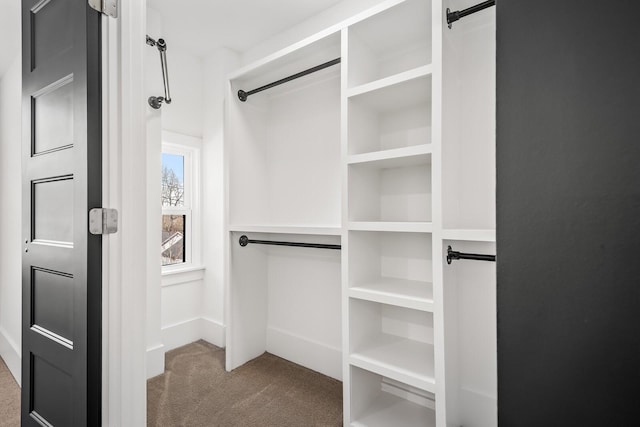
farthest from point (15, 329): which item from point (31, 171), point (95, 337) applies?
point (95, 337)

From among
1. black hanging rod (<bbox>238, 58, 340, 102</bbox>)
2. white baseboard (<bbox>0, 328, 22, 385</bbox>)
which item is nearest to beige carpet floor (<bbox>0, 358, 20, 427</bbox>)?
white baseboard (<bbox>0, 328, 22, 385</bbox>)

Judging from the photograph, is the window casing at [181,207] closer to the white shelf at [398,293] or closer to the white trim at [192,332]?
the white trim at [192,332]

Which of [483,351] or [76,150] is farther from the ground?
[76,150]

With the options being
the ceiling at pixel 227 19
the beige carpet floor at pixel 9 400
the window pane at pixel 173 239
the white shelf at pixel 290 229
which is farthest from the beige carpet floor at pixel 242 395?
the ceiling at pixel 227 19

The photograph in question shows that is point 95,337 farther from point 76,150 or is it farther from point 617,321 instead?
point 617,321

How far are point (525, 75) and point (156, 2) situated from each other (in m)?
2.66

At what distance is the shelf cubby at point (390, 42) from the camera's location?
→ 155 centimetres

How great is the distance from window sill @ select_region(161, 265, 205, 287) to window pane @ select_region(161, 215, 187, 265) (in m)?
0.17

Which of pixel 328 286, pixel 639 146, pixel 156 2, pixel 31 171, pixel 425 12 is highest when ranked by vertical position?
pixel 156 2

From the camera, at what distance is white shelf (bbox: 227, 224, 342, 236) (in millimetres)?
1812

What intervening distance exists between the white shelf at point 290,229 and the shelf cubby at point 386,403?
0.71 m

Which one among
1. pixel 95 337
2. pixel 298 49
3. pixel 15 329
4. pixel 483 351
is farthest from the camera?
pixel 15 329

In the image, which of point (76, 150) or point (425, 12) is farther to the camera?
point (425, 12)

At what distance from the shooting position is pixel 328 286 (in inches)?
89.6
